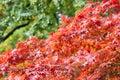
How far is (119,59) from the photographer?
3.22 metres

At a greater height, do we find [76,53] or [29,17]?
[76,53]

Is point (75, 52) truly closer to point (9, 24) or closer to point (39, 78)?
point (39, 78)

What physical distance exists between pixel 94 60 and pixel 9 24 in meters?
4.90

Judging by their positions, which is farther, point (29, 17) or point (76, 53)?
point (29, 17)

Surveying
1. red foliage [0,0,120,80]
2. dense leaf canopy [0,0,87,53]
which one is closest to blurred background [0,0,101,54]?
dense leaf canopy [0,0,87,53]

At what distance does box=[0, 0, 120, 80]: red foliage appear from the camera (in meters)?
3.20

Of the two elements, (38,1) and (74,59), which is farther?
(38,1)

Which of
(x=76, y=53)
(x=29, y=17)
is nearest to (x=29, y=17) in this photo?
(x=29, y=17)

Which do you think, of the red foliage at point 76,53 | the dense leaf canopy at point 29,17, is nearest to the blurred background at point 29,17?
the dense leaf canopy at point 29,17

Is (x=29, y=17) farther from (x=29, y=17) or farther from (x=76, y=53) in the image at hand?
(x=76, y=53)

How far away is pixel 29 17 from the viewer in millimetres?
7512

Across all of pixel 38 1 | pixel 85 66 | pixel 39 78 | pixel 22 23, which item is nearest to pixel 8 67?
pixel 39 78

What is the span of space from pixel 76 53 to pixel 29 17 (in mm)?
4049

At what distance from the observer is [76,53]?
11.8 feet
